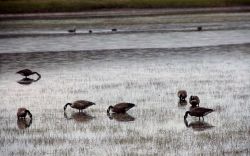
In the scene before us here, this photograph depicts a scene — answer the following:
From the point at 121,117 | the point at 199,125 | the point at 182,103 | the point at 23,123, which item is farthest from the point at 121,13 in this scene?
the point at 199,125

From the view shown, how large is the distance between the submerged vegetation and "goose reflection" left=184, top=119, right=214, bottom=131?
67.7m

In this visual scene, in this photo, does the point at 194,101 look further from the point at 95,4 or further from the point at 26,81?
the point at 95,4

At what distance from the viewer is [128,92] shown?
23797 millimetres

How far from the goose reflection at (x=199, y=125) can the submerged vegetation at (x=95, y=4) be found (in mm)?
67707

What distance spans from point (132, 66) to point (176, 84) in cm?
694

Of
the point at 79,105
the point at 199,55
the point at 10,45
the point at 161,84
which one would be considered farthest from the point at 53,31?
the point at 79,105

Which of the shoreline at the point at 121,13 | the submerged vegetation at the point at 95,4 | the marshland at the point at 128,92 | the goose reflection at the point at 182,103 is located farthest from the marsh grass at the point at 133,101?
the submerged vegetation at the point at 95,4

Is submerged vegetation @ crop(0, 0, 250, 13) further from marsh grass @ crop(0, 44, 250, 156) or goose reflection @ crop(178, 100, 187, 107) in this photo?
goose reflection @ crop(178, 100, 187, 107)

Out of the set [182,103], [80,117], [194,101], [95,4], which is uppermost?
[95,4]

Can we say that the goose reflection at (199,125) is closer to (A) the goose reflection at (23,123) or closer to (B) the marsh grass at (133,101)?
(B) the marsh grass at (133,101)

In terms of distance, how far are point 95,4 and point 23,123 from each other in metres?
69.5

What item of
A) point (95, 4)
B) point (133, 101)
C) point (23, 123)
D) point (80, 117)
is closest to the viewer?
point (23, 123)

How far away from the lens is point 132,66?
31938 mm

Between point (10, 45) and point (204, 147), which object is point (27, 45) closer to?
point (10, 45)
